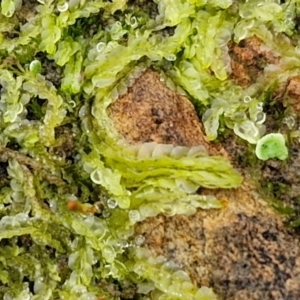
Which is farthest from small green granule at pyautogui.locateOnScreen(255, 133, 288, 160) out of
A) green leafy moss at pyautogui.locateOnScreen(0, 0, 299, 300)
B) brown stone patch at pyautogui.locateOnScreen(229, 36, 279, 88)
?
brown stone patch at pyautogui.locateOnScreen(229, 36, 279, 88)

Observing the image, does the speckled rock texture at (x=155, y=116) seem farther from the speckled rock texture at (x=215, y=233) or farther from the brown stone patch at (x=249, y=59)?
the brown stone patch at (x=249, y=59)

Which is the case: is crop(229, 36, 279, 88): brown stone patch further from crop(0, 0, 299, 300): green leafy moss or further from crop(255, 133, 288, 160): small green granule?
crop(255, 133, 288, 160): small green granule

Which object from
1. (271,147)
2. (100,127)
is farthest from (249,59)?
(100,127)

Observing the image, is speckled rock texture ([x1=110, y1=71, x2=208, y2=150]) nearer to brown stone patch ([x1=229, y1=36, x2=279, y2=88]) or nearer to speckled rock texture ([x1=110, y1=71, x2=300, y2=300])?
speckled rock texture ([x1=110, y1=71, x2=300, y2=300])

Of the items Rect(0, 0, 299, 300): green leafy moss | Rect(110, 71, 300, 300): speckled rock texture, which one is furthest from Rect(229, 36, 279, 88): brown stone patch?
Rect(110, 71, 300, 300): speckled rock texture

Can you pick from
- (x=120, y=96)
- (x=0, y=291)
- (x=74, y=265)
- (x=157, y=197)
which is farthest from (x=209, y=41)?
(x=0, y=291)

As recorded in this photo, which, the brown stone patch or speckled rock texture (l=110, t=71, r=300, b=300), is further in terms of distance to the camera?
the brown stone patch

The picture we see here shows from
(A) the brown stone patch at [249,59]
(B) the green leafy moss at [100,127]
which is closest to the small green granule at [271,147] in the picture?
(B) the green leafy moss at [100,127]

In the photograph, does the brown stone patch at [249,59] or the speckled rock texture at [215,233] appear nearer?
the speckled rock texture at [215,233]

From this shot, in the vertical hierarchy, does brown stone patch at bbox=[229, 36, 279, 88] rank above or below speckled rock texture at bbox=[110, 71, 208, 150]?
above

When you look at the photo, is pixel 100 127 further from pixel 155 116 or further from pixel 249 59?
pixel 249 59
